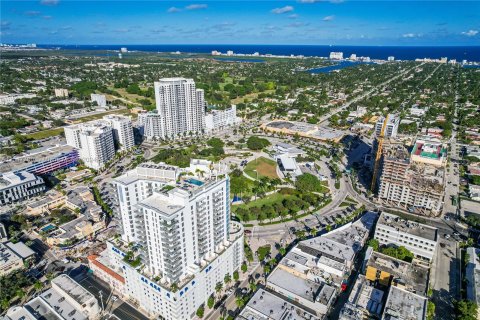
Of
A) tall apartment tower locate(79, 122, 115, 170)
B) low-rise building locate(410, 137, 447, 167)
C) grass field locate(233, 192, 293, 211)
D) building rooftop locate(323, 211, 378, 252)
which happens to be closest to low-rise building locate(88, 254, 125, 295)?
grass field locate(233, 192, 293, 211)

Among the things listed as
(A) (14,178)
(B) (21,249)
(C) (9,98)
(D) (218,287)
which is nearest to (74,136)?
(A) (14,178)

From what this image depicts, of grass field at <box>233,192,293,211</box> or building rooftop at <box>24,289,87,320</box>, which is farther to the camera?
grass field at <box>233,192,293,211</box>

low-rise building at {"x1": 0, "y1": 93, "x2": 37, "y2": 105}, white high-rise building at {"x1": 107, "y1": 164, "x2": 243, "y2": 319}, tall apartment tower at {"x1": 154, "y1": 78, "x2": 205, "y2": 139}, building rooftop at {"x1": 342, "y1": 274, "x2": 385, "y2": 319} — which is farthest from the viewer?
low-rise building at {"x1": 0, "y1": 93, "x2": 37, "y2": 105}

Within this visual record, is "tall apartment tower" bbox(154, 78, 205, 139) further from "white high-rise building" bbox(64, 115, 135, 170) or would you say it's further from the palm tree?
the palm tree

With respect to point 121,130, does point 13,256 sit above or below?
below

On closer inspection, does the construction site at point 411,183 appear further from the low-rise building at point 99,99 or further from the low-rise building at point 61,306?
the low-rise building at point 99,99

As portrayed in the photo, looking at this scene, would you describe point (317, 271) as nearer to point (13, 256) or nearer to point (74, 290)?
point (74, 290)

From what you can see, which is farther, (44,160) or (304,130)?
(304,130)

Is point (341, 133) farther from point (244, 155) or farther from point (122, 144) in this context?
point (122, 144)
